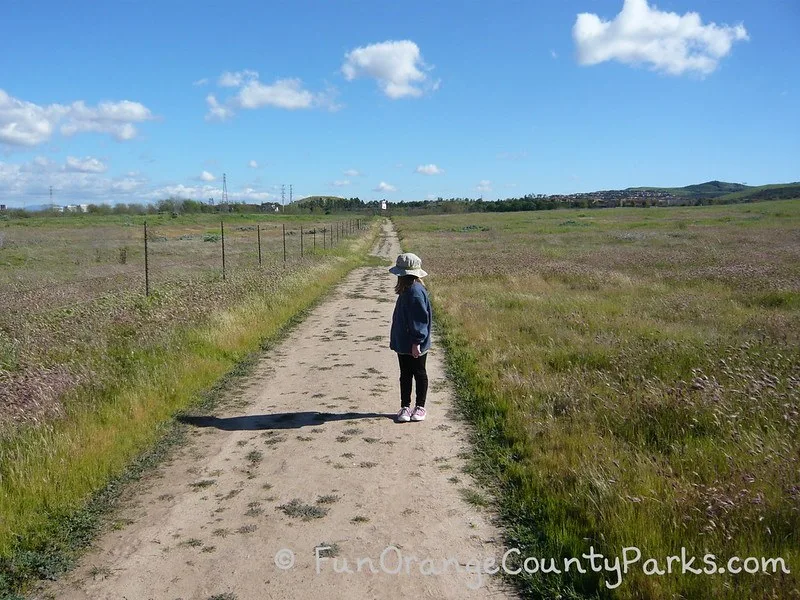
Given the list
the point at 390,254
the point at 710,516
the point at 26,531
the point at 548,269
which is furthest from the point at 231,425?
the point at 390,254

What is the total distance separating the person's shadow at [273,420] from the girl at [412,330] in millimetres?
348

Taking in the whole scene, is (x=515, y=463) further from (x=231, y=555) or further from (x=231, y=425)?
(x=231, y=425)

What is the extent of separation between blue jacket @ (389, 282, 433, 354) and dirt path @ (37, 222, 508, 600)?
2.85 feet

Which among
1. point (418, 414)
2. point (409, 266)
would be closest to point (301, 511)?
point (418, 414)

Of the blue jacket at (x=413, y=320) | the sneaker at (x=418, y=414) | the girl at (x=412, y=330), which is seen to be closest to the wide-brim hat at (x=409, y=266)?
the girl at (x=412, y=330)

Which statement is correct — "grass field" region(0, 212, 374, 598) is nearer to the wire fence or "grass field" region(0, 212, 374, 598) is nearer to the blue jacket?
the wire fence

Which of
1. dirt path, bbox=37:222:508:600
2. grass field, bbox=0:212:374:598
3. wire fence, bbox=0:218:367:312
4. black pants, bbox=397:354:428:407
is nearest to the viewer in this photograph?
dirt path, bbox=37:222:508:600

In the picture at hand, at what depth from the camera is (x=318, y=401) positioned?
7.22 m

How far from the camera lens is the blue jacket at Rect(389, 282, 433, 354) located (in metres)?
6.45

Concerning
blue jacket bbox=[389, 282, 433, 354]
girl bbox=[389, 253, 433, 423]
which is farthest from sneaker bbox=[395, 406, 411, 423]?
blue jacket bbox=[389, 282, 433, 354]

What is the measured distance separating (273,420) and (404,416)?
1476 mm

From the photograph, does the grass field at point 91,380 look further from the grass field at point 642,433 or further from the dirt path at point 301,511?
the grass field at point 642,433

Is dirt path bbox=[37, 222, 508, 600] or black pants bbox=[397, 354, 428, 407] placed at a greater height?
black pants bbox=[397, 354, 428, 407]

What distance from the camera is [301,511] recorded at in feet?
14.6
